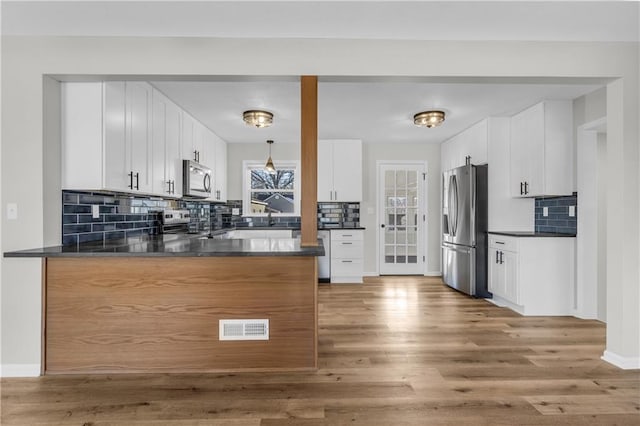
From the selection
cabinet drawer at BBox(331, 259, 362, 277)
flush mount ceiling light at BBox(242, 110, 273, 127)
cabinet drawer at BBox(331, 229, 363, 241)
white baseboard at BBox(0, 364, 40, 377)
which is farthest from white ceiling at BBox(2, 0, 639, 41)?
cabinet drawer at BBox(331, 259, 362, 277)

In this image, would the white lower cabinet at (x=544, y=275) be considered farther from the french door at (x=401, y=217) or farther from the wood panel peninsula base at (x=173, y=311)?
the wood panel peninsula base at (x=173, y=311)

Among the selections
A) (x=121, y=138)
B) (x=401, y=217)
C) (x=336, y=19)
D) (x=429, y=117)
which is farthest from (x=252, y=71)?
(x=401, y=217)

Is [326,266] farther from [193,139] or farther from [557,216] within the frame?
[557,216]

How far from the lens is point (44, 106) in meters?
2.44

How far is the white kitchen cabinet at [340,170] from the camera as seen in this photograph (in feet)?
19.0

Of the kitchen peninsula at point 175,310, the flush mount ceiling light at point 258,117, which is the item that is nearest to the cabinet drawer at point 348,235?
the flush mount ceiling light at point 258,117

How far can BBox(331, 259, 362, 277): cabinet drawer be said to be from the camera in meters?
5.54

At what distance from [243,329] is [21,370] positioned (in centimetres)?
146

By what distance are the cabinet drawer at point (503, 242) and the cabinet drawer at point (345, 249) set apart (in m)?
1.88

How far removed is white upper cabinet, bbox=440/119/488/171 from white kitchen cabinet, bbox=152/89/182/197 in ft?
12.1

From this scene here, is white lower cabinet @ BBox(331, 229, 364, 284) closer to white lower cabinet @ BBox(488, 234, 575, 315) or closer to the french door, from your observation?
the french door

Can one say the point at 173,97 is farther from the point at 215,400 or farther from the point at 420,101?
the point at 215,400

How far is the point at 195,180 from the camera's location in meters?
4.19

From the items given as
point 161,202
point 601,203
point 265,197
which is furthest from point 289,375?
point 265,197
